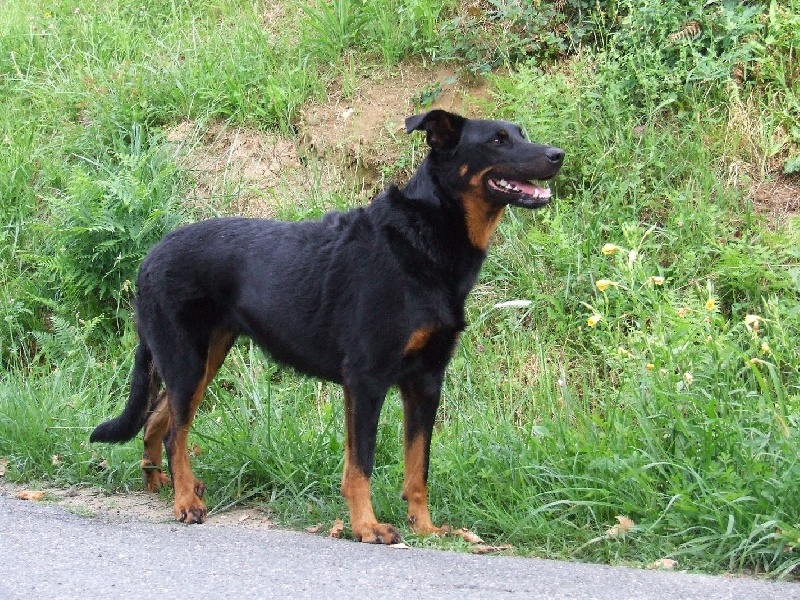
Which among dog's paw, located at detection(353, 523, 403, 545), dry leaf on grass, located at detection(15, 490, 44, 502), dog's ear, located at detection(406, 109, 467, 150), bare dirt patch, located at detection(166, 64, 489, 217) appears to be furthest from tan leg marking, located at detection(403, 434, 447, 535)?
bare dirt patch, located at detection(166, 64, 489, 217)

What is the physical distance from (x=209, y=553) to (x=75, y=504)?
1.65 metres

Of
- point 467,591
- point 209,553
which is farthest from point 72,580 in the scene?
point 467,591

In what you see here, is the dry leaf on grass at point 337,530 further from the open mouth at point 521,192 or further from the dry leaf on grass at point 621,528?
the open mouth at point 521,192

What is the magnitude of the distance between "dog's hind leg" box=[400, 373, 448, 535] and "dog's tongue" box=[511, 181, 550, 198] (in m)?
1.01

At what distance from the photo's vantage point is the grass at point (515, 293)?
481 centimetres

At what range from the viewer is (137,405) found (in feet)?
19.0

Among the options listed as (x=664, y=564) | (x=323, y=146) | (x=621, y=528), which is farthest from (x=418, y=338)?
(x=323, y=146)

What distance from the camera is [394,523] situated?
5.18 meters

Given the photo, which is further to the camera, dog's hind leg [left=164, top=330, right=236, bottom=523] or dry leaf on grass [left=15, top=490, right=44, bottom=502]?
dry leaf on grass [left=15, top=490, right=44, bottom=502]

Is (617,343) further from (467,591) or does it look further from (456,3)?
(456,3)

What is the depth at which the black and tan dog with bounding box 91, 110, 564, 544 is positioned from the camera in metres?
4.96

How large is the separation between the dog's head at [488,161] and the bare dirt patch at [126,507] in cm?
200

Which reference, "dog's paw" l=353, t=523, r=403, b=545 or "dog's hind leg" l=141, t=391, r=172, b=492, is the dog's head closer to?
"dog's paw" l=353, t=523, r=403, b=545

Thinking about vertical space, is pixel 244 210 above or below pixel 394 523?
above
